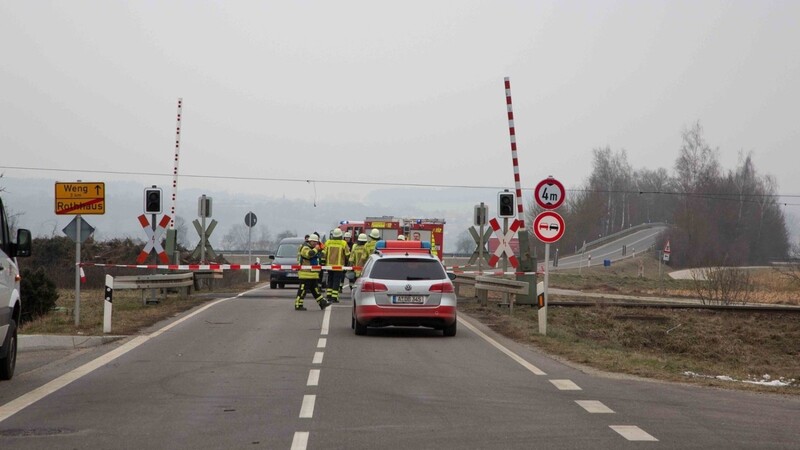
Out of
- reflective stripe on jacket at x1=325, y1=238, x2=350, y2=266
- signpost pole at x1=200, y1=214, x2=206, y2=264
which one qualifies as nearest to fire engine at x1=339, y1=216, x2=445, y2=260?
signpost pole at x1=200, y1=214, x2=206, y2=264

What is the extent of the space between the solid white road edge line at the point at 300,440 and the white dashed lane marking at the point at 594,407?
9.70 ft

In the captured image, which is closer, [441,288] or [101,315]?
[441,288]

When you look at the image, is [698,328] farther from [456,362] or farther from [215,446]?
[215,446]

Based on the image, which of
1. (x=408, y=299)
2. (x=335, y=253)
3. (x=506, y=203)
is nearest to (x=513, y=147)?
(x=506, y=203)

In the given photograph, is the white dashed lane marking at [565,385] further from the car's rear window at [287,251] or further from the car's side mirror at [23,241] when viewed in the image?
the car's rear window at [287,251]

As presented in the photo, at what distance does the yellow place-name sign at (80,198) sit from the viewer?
67.1 feet

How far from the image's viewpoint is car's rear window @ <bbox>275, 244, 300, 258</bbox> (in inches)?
1591

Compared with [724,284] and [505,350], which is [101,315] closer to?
[505,350]

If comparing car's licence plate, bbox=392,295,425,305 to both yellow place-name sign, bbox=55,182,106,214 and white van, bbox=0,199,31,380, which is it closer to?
yellow place-name sign, bbox=55,182,106,214

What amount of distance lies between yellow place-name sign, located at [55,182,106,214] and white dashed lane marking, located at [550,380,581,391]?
1031cm

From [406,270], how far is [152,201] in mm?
11303

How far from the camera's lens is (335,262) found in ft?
88.2

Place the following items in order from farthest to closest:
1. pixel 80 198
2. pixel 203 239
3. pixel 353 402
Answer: pixel 203 239, pixel 80 198, pixel 353 402

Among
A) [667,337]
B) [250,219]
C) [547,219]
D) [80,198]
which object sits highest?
[250,219]
